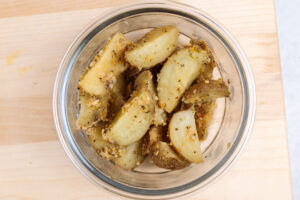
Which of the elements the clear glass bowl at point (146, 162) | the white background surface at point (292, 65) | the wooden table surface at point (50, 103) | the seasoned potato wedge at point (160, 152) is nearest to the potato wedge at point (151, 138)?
the seasoned potato wedge at point (160, 152)

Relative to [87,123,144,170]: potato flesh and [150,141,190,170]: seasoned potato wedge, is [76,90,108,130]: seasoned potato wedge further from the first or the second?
[150,141,190,170]: seasoned potato wedge

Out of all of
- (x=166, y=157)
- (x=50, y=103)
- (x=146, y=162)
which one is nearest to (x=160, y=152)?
(x=166, y=157)

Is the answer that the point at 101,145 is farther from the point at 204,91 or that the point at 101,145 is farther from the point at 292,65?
the point at 292,65

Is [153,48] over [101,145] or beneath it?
over

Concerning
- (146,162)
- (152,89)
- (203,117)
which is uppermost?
(152,89)

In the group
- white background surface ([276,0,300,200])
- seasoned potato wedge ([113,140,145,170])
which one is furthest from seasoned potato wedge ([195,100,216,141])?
white background surface ([276,0,300,200])

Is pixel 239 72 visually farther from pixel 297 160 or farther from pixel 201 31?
pixel 297 160
